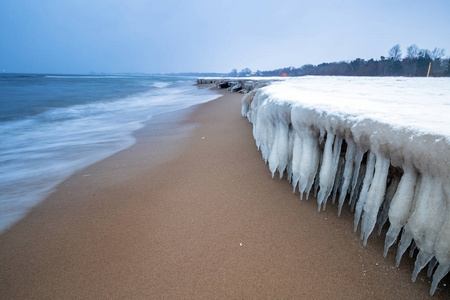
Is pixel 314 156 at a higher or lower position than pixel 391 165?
lower

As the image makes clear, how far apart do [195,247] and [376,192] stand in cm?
164

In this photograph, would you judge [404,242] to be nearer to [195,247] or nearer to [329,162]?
[329,162]

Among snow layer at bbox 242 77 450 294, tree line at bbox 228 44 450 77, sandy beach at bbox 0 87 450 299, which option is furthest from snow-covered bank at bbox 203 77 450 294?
tree line at bbox 228 44 450 77

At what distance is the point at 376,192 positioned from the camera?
1.66 metres

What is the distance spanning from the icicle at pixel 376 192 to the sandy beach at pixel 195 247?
308mm

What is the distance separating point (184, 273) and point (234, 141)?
3.33 meters

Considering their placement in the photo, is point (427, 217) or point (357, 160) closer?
point (427, 217)

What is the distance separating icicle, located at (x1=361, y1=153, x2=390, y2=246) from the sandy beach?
308mm

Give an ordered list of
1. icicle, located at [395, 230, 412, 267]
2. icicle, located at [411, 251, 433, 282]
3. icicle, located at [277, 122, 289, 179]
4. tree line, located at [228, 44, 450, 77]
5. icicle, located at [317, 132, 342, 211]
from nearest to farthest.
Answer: icicle, located at [411, 251, 433, 282] → icicle, located at [395, 230, 412, 267] → icicle, located at [317, 132, 342, 211] → icicle, located at [277, 122, 289, 179] → tree line, located at [228, 44, 450, 77]

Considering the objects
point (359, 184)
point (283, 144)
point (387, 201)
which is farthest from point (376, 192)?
point (283, 144)

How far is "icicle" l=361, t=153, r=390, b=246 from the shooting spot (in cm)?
159

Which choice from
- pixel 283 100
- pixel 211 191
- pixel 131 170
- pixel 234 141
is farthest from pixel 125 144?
pixel 283 100

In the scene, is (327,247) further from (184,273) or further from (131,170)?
(131,170)

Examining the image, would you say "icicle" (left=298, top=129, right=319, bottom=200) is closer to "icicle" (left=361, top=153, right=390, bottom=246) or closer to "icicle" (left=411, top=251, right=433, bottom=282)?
"icicle" (left=361, top=153, right=390, bottom=246)
